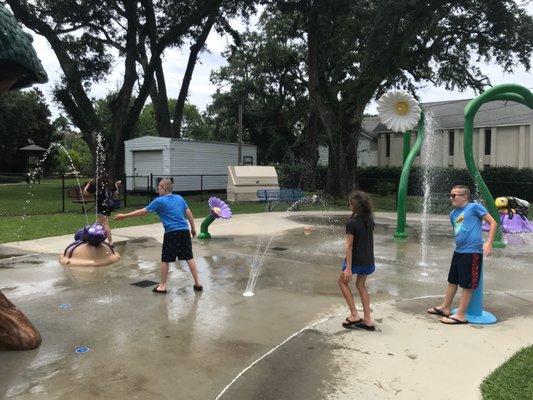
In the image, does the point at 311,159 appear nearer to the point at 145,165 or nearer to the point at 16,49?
the point at 145,165

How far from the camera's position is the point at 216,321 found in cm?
499

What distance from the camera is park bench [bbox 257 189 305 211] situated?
667 inches

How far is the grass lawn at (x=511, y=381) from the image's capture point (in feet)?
11.0

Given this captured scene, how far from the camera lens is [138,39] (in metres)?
25.3

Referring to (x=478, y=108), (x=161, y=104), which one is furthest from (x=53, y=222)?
(x=161, y=104)

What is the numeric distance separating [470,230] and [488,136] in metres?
35.0

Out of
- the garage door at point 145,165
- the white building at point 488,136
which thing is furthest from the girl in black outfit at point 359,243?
the white building at point 488,136

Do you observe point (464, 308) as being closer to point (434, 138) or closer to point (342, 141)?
point (342, 141)

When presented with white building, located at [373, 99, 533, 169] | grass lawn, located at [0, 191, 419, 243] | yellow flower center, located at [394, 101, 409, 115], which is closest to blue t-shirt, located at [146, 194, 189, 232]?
grass lawn, located at [0, 191, 419, 243]

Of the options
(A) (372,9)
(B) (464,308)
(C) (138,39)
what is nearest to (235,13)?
(C) (138,39)

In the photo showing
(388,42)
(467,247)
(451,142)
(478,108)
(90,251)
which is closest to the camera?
(467,247)

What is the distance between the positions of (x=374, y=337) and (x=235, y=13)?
24.4 m

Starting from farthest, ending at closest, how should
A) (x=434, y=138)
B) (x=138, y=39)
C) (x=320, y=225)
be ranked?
1. (x=434, y=138)
2. (x=138, y=39)
3. (x=320, y=225)

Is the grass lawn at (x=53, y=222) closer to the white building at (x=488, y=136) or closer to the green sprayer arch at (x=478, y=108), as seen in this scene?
the green sprayer arch at (x=478, y=108)
